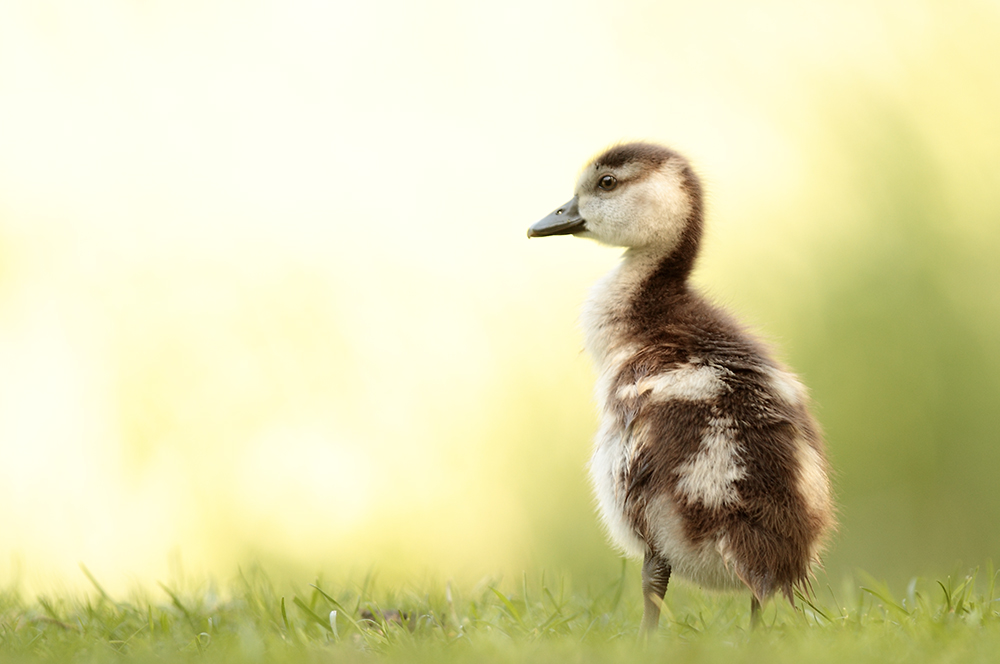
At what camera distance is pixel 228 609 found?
3.70 m

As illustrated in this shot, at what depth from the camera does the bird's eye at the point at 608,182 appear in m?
4.10

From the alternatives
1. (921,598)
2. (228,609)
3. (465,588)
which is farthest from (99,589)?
(921,598)

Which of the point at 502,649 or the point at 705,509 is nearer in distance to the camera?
the point at 502,649

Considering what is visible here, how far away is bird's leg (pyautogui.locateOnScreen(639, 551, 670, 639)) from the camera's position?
320 cm

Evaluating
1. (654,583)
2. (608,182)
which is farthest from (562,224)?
(654,583)

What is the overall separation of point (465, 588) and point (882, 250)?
4.00 meters

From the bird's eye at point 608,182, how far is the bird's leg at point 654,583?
5.01 ft

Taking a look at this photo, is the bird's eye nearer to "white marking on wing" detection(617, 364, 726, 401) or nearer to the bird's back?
the bird's back

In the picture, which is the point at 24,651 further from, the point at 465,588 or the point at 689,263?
the point at 689,263

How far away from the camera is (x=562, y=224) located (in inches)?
167

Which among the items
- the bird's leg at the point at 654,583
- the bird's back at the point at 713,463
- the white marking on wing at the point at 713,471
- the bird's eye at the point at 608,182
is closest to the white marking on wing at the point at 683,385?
the bird's back at the point at 713,463

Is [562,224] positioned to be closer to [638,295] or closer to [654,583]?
[638,295]

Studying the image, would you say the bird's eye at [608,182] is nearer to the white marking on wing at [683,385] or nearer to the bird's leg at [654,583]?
the white marking on wing at [683,385]

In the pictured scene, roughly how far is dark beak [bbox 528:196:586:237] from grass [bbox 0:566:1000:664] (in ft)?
4.52
